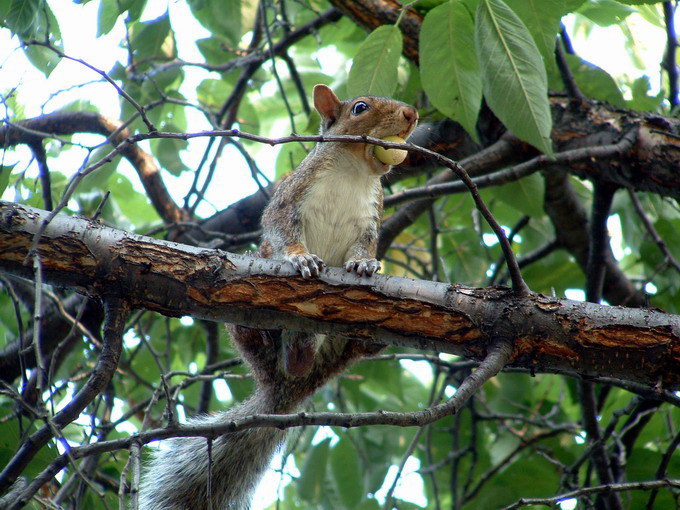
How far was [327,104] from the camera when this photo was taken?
306 centimetres

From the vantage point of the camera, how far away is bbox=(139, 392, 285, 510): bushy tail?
98.7 inches

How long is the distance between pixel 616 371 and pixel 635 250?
1.65 metres

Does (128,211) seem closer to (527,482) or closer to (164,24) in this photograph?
(164,24)

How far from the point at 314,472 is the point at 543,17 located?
2170 mm

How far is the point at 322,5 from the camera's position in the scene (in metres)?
4.19

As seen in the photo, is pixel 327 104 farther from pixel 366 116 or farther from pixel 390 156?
pixel 390 156

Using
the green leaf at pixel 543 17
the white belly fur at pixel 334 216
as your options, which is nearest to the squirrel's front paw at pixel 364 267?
the white belly fur at pixel 334 216

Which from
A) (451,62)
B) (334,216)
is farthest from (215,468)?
(451,62)

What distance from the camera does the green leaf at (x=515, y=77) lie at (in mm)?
1963

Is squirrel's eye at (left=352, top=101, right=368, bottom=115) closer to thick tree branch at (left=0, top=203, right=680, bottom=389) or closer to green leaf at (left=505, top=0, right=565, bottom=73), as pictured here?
green leaf at (left=505, top=0, right=565, bottom=73)

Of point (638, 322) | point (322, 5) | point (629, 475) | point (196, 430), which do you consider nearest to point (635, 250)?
point (629, 475)

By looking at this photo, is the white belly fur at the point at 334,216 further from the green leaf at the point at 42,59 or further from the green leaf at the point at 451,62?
the green leaf at the point at 42,59

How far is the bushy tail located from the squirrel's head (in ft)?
3.77

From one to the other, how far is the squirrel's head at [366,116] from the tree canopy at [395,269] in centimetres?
24
